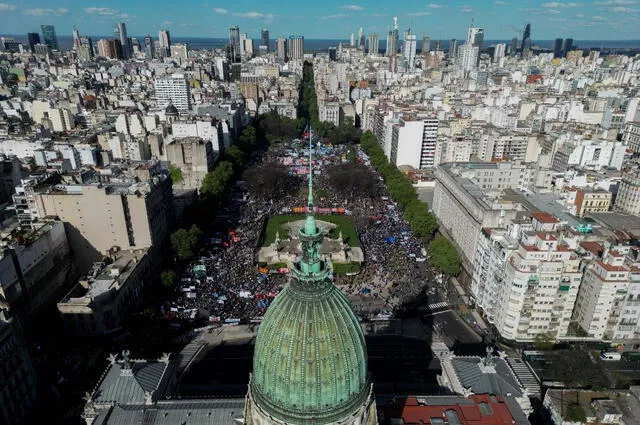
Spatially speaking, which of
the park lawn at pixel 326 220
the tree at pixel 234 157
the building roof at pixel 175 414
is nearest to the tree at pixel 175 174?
the tree at pixel 234 157

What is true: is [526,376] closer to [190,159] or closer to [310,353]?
[310,353]

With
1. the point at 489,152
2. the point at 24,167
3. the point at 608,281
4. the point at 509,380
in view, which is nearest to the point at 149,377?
the point at 509,380

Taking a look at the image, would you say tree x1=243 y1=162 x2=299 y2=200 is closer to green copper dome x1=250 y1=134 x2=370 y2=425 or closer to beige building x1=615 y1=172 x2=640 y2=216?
beige building x1=615 y1=172 x2=640 y2=216

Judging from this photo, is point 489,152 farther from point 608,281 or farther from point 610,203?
point 608,281

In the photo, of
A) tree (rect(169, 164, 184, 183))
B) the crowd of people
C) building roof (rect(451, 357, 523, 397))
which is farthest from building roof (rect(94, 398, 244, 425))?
tree (rect(169, 164, 184, 183))

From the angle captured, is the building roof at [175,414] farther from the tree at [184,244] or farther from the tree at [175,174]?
the tree at [175,174]

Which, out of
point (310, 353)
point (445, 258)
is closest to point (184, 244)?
point (445, 258)
